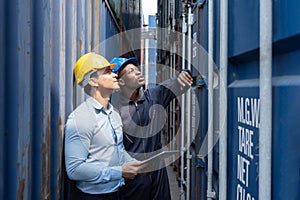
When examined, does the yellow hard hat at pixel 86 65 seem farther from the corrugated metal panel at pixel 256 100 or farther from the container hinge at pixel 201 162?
the container hinge at pixel 201 162

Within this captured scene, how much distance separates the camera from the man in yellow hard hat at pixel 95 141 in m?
2.12

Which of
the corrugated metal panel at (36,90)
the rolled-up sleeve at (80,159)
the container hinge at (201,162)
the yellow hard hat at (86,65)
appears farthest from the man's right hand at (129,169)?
the container hinge at (201,162)

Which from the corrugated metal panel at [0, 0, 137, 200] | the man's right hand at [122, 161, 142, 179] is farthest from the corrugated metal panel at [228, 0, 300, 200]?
the corrugated metal panel at [0, 0, 137, 200]

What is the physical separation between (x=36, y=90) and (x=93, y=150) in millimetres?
595

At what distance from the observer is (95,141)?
2.20m

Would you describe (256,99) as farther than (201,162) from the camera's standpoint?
No

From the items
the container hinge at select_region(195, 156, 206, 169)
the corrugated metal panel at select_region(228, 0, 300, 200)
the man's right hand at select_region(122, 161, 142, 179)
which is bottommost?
the container hinge at select_region(195, 156, 206, 169)

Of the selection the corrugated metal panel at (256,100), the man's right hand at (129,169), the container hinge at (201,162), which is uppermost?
the corrugated metal panel at (256,100)

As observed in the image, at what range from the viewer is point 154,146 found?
3.04 m

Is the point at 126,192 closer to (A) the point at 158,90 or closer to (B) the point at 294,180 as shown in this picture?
(A) the point at 158,90

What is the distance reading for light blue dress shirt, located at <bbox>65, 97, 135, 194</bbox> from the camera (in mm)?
2119

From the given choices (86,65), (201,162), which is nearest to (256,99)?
(86,65)

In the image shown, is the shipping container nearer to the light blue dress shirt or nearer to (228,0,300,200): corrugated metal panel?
(228,0,300,200): corrugated metal panel

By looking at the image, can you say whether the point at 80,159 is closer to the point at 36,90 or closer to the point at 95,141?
the point at 95,141
